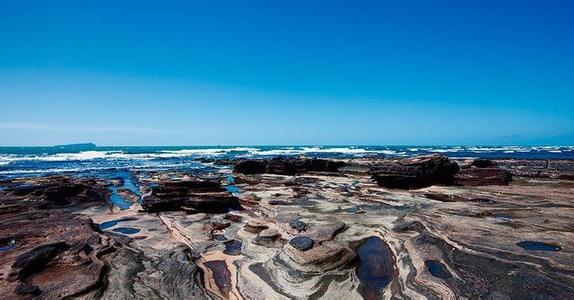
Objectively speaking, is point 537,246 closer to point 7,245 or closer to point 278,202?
point 278,202

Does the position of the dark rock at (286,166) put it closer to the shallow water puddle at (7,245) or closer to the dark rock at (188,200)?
the dark rock at (188,200)

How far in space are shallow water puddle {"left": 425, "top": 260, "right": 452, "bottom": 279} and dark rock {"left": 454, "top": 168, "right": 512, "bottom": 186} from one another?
52.0ft

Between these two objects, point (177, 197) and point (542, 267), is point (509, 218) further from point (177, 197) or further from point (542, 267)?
point (177, 197)

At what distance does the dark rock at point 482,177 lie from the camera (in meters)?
21.3

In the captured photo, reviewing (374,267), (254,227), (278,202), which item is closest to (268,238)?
(254,227)

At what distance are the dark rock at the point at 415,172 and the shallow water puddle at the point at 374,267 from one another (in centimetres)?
1224

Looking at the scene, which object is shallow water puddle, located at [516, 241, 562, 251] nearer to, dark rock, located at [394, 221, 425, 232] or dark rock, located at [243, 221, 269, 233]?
dark rock, located at [394, 221, 425, 232]

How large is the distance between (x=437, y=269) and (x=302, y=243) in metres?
3.07

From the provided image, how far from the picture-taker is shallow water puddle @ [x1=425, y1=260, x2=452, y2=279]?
22.7ft

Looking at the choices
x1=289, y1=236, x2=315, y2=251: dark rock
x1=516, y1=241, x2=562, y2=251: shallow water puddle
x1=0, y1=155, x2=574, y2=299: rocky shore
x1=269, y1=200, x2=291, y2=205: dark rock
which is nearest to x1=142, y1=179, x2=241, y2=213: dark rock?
x1=0, y1=155, x2=574, y2=299: rocky shore

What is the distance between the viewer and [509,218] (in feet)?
38.6

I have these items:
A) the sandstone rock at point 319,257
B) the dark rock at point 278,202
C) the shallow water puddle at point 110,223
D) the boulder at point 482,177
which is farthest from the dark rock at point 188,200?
the boulder at point 482,177

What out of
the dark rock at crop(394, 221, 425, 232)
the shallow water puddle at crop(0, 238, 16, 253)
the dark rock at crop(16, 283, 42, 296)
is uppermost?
the dark rock at crop(16, 283, 42, 296)

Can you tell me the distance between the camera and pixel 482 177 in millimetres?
21984
